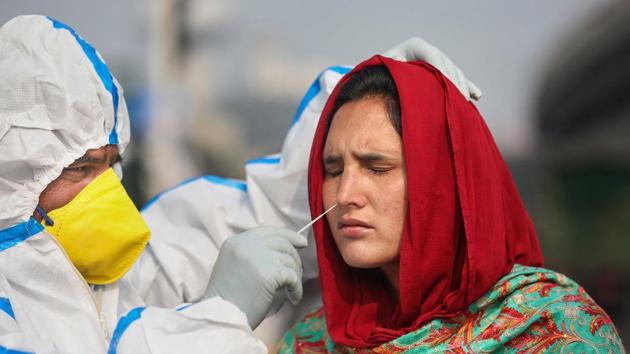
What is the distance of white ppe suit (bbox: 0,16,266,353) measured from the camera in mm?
1869

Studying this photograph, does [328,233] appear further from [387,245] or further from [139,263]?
[139,263]

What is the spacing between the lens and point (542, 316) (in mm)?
1893

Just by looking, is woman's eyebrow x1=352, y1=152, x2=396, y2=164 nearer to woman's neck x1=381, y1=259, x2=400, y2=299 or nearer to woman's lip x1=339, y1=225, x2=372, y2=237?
woman's lip x1=339, y1=225, x2=372, y2=237

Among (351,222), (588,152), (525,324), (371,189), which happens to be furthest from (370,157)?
(588,152)

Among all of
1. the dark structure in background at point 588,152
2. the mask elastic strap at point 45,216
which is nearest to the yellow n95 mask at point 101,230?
the mask elastic strap at point 45,216

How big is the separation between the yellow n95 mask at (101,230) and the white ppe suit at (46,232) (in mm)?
33

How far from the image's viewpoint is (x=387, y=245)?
207 centimetres

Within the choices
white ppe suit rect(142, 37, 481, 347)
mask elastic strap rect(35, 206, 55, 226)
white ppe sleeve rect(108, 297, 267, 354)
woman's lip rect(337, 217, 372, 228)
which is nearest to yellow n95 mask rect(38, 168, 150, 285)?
mask elastic strap rect(35, 206, 55, 226)

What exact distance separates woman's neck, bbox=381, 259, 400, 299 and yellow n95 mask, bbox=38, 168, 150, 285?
28.4 inches

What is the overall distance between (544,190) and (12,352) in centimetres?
1580

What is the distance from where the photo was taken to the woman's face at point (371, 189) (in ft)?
6.72

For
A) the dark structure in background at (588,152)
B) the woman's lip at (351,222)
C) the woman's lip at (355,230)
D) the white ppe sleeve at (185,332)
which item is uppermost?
the woman's lip at (351,222)

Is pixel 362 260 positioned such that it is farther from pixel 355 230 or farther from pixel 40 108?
pixel 40 108

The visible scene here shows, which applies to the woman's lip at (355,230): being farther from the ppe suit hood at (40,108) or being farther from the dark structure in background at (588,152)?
the dark structure in background at (588,152)
